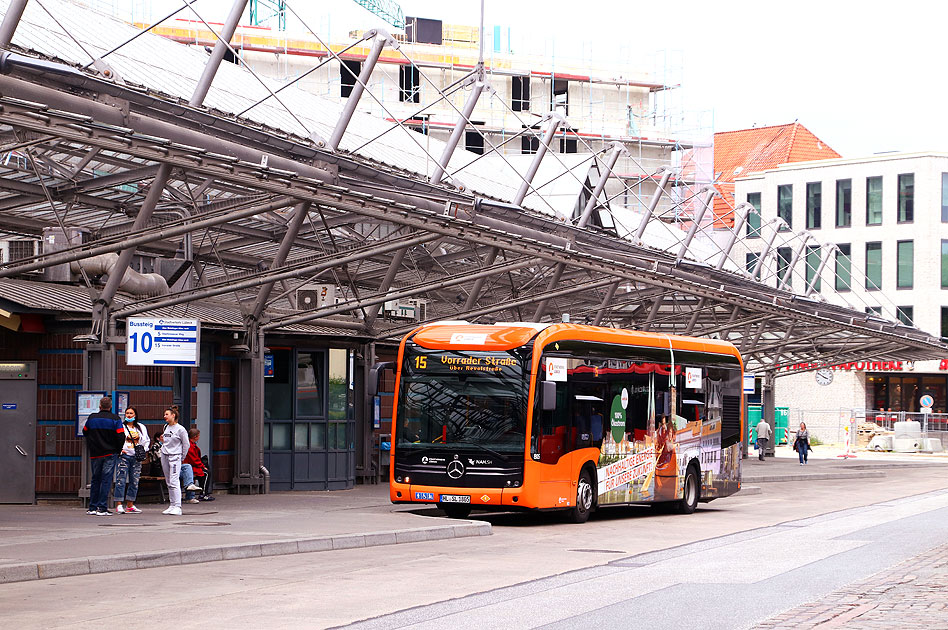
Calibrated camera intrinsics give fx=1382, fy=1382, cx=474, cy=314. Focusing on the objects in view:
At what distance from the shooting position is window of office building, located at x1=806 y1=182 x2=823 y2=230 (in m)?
80.9

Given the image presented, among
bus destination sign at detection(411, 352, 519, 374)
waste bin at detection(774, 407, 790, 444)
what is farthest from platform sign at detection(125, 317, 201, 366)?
waste bin at detection(774, 407, 790, 444)

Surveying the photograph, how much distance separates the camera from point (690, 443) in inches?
992

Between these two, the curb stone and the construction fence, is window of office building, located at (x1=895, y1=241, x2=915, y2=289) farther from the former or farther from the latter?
the curb stone

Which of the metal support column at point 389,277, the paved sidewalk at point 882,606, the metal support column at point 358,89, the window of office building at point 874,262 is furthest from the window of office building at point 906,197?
the paved sidewalk at point 882,606

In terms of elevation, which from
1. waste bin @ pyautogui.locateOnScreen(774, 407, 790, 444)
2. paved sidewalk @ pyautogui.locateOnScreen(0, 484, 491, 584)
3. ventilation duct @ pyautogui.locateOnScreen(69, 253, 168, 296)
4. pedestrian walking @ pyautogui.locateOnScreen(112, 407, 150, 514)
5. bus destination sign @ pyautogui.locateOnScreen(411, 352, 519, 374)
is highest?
ventilation duct @ pyautogui.locateOnScreen(69, 253, 168, 296)

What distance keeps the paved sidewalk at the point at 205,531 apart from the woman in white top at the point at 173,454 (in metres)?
0.34

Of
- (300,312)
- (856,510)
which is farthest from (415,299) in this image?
(856,510)

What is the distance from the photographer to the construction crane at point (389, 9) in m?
76.2

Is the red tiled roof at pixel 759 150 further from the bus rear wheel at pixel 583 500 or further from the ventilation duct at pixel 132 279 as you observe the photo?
the bus rear wheel at pixel 583 500

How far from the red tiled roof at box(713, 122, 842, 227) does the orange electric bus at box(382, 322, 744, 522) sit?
209 feet

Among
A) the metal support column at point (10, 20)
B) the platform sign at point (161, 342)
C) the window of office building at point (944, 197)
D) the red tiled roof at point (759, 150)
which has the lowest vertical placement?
the platform sign at point (161, 342)

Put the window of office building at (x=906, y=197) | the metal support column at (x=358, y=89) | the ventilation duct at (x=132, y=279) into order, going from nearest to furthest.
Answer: the metal support column at (x=358, y=89)
the ventilation duct at (x=132, y=279)
the window of office building at (x=906, y=197)

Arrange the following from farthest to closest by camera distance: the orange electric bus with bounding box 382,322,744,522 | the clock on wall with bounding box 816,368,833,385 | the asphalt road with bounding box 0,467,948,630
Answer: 1. the clock on wall with bounding box 816,368,833,385
2. the orange electric bus with bounding box 382,322,744,522
3. the asphalt road with bounding box 0,467,948,630

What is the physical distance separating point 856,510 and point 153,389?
13.1 m
